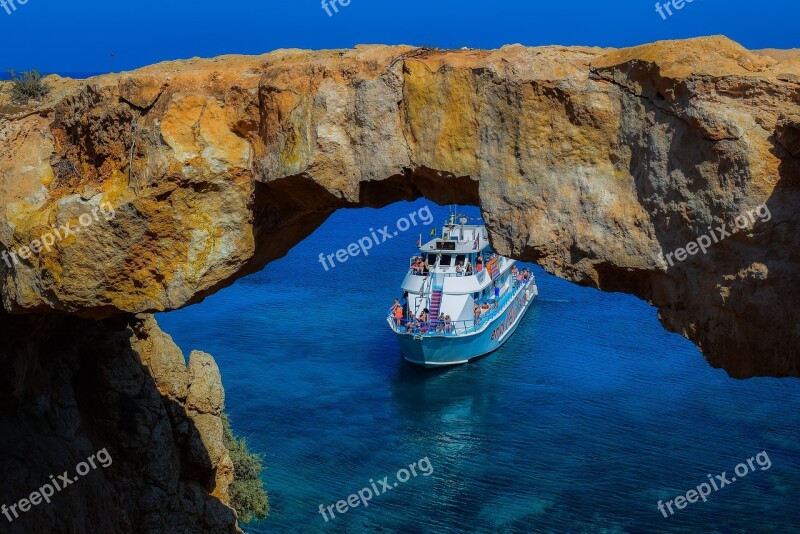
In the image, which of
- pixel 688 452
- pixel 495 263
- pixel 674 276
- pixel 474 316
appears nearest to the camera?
pixel 674 276

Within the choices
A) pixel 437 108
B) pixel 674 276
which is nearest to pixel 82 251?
pixel 437 108

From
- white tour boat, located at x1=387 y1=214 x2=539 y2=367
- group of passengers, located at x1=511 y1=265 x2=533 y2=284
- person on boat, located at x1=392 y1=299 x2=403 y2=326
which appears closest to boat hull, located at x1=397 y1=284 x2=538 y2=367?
white tour boat, located at x1=387 y1=214 x2=539 y2=367

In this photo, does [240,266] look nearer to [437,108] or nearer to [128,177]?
[128,177]

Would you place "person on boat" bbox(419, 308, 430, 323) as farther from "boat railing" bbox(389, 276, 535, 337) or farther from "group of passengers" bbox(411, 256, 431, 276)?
"group of passengers" bbox(411, 256, 431, 276)

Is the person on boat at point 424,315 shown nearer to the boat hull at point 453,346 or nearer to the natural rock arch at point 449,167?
the boat hull at point 453,346

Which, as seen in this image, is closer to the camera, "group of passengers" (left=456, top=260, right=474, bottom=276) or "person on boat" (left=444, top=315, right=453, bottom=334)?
"person on boat" (left=444, top=315, right=453, bottom=334)
